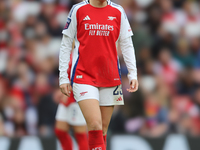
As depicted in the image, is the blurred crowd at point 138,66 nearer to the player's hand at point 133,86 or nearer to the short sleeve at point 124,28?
the player's hand at point 133,86

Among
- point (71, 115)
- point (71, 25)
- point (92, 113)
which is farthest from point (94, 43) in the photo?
point (71, 115)

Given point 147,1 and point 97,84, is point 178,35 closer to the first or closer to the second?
point 147,1

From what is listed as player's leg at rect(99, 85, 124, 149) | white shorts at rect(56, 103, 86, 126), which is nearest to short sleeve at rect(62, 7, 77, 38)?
player's leg at rect(99, 85, 124, 149)

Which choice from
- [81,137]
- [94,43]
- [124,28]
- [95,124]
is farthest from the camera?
[81,137]

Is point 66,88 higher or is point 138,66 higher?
point 138,66

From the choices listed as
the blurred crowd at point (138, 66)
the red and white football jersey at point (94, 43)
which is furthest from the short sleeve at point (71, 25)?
the blurred crowd at point (138, 66)

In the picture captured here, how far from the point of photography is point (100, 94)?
203 inches

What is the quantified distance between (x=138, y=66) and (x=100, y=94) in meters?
4.91

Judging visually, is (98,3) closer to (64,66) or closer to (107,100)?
(64,66)

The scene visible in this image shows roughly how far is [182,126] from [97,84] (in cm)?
432

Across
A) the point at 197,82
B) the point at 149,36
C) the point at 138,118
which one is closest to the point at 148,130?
the point at 138,118

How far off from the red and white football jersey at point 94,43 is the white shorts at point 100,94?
7 centimetres

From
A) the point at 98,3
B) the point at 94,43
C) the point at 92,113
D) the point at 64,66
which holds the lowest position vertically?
the point at 92,113

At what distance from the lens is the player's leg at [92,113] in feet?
15.6
